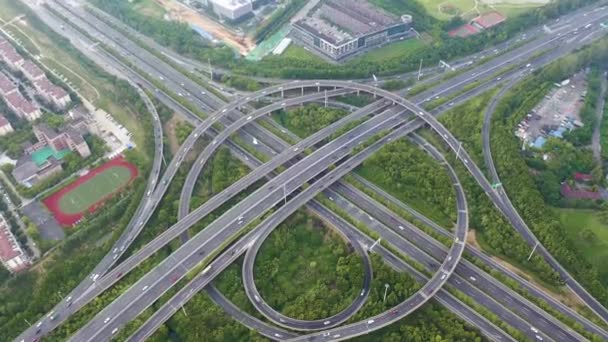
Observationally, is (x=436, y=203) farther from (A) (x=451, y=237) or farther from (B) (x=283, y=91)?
(B) (x=283, y=91)

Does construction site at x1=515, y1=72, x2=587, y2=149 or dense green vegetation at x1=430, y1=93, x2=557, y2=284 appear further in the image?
construction site at x1=515, y1=72, x2=587, y2=149

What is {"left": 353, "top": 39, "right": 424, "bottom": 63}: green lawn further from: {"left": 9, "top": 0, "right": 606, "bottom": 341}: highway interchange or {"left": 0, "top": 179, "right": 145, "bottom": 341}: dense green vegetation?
{"left": 0, "top": 179, "right": 145, "bottom": 341}: dense green vegetation

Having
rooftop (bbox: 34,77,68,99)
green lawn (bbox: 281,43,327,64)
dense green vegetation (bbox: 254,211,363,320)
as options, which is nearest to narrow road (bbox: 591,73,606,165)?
dense green vegetation (bbox: 254,211,363,320)

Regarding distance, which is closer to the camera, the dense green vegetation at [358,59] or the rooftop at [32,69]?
the rooftop at [32,69]

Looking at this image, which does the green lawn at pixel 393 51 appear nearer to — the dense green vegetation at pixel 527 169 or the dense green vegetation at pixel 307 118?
the dense green vegetation at pixel 307 118

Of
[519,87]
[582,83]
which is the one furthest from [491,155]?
[582,83]

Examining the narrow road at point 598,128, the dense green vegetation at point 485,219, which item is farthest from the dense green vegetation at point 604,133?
the dense green vegetation at point 485,219

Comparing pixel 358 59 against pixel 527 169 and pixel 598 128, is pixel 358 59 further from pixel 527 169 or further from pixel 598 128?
pixel 598 128
